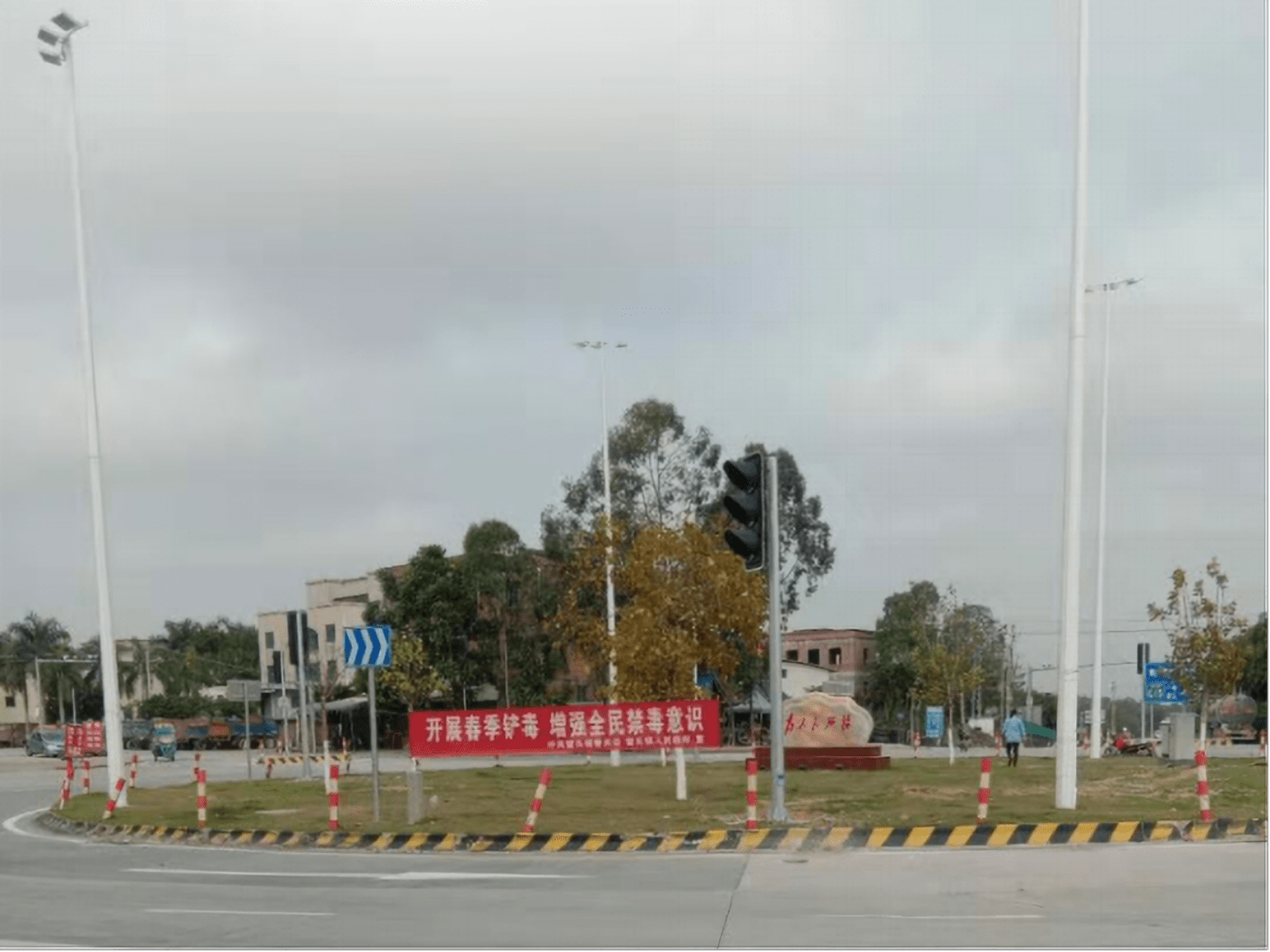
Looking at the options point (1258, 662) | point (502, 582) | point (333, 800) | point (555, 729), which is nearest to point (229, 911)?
point (333, 800)

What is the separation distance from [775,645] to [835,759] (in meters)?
17.6

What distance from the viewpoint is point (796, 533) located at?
6544cm

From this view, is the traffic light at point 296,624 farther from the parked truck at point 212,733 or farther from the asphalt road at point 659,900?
the parked truck at point 212,733

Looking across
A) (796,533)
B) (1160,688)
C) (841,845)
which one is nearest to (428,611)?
(796,533)

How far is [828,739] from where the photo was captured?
119 feet

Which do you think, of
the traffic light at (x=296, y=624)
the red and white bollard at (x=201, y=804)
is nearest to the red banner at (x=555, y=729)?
the red and white bollard at (x=201, y=804)

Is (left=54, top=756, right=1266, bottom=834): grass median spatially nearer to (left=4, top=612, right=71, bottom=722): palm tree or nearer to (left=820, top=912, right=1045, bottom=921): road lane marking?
(left=820, top=912, right=1045, bottom=921): road lane marking

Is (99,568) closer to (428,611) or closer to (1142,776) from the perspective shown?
(1142,776)

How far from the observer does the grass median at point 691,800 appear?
19.9 m

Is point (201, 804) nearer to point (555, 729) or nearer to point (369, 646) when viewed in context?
point (369, 646)

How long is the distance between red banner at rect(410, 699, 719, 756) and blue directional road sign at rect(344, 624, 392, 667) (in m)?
3.44

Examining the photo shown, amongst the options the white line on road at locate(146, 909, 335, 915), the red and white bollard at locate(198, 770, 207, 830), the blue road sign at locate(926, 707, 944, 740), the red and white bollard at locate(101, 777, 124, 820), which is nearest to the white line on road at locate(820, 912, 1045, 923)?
the white line on road at locate(146, 909, 335, 915)

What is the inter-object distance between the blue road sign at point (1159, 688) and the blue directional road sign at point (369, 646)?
3352cm

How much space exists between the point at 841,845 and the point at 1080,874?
11.1 ft
